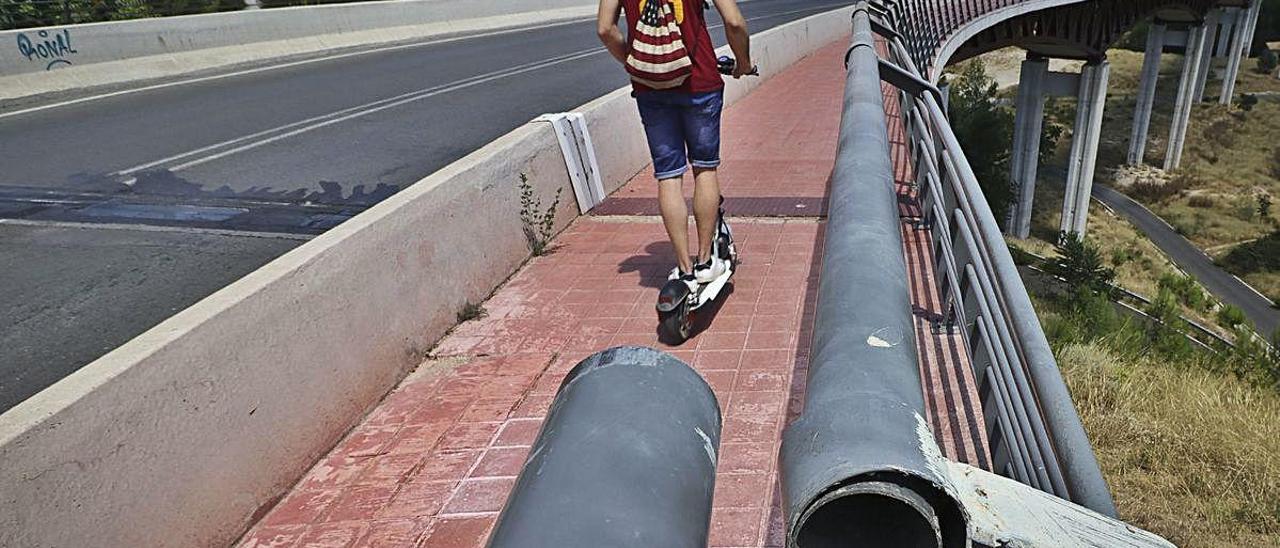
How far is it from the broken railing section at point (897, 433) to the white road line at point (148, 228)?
5.57 m

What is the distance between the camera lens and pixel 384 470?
11.4 ft

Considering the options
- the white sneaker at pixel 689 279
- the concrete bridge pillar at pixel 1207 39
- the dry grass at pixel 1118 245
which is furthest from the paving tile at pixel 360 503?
the concrete bridge pillar at pixel 1207 39

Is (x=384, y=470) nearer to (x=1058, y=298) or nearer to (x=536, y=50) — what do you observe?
(x=536, y=50)

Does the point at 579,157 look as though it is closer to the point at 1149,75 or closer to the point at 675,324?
the point at 675,324

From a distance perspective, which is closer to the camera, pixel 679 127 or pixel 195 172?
pixel 679 127

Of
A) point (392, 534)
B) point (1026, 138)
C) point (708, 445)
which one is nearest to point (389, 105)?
point (392, 534)

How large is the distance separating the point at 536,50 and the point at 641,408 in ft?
67.9

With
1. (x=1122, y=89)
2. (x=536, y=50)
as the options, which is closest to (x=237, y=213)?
(x=536, y=50)

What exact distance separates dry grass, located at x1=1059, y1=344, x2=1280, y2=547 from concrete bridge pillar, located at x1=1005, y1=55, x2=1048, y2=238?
34.1 metres

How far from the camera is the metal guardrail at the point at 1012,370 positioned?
1.28 meters

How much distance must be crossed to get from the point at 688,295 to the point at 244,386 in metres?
2.07

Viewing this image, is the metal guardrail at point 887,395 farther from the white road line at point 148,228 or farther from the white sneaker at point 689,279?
the white road line at point 148,228

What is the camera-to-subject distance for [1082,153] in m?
41.4

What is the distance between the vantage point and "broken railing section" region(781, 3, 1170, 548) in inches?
32.7
